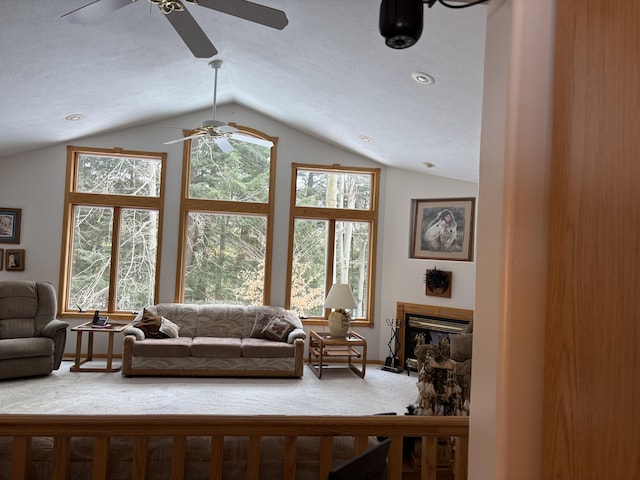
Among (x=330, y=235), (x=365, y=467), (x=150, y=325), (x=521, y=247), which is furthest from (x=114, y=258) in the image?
(x=521, y=247)

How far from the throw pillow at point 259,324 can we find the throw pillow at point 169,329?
1.00 meters

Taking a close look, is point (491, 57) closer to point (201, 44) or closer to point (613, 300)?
point (613, 300)

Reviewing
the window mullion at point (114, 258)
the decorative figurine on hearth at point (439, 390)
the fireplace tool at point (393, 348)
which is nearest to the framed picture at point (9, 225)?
the window mullion at point (114, 258)

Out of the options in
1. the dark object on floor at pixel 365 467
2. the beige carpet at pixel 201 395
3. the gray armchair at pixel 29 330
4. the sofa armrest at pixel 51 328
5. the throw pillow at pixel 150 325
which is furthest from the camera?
the throw pillow at pixel 150 325

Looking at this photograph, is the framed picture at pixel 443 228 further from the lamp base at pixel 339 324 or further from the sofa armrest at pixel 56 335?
the sofa armrest at pixel 56 335

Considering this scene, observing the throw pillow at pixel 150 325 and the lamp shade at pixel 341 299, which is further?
the lamp shade at pixel 341 299

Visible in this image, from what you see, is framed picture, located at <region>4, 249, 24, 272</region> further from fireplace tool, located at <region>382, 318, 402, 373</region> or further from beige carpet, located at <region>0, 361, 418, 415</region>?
fireplace tool, located at <region>382, 318, 402, 373</region>

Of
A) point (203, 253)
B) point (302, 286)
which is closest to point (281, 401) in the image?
point (302, 286)

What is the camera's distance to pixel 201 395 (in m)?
5.07

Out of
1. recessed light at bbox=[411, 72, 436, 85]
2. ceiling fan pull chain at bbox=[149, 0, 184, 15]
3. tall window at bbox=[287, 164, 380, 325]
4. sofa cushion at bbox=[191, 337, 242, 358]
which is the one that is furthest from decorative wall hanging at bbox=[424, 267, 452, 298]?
ceiling fan pull chain at bbox=[149, 0, 184, 15]

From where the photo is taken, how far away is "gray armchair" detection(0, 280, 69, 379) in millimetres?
5270

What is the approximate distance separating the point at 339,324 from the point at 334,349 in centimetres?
46

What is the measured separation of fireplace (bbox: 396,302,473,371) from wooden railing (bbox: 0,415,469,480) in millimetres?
5006

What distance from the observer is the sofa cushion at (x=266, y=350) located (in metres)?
5.84
